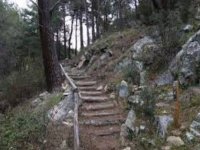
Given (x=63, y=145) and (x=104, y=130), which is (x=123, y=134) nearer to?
(x=104, y=130)

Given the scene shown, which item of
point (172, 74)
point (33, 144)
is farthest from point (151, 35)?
point (33, 144)

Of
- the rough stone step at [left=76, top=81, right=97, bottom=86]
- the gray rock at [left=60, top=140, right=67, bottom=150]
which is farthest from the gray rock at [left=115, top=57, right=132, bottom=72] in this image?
the gray rock at [left=60, top=140, right=67, bottom=150]

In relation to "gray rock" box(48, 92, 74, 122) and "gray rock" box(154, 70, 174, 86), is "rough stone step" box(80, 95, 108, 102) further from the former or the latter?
"gray rock" box(154, 70, 174, 86)

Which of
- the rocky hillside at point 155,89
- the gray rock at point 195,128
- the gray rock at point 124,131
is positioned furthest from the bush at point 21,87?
the gray rock at point 195,128

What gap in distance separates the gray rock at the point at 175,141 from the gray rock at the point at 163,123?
19 cm

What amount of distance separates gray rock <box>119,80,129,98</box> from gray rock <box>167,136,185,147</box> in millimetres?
3229

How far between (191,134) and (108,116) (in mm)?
2982

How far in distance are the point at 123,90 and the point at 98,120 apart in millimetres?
1521

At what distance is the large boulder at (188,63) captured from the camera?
883 cm

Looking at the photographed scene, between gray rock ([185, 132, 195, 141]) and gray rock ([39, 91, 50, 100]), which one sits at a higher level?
gray rock ([39, 91, 50, 100])

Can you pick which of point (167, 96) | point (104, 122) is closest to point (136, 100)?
point (167, 96)

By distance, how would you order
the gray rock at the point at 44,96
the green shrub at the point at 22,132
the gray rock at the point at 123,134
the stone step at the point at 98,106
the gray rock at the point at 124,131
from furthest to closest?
the gray rock at the point at 44,96 < the stone step at the point at 98,106 < the gray rock at the point at 124,131 < the gray rock at the point at 123,134 < the green shrub at the point at 22,132

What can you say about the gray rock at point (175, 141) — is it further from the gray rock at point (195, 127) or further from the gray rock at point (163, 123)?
the gray rock at point (195, 127)

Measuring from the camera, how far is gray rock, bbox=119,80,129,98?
33.1ft
